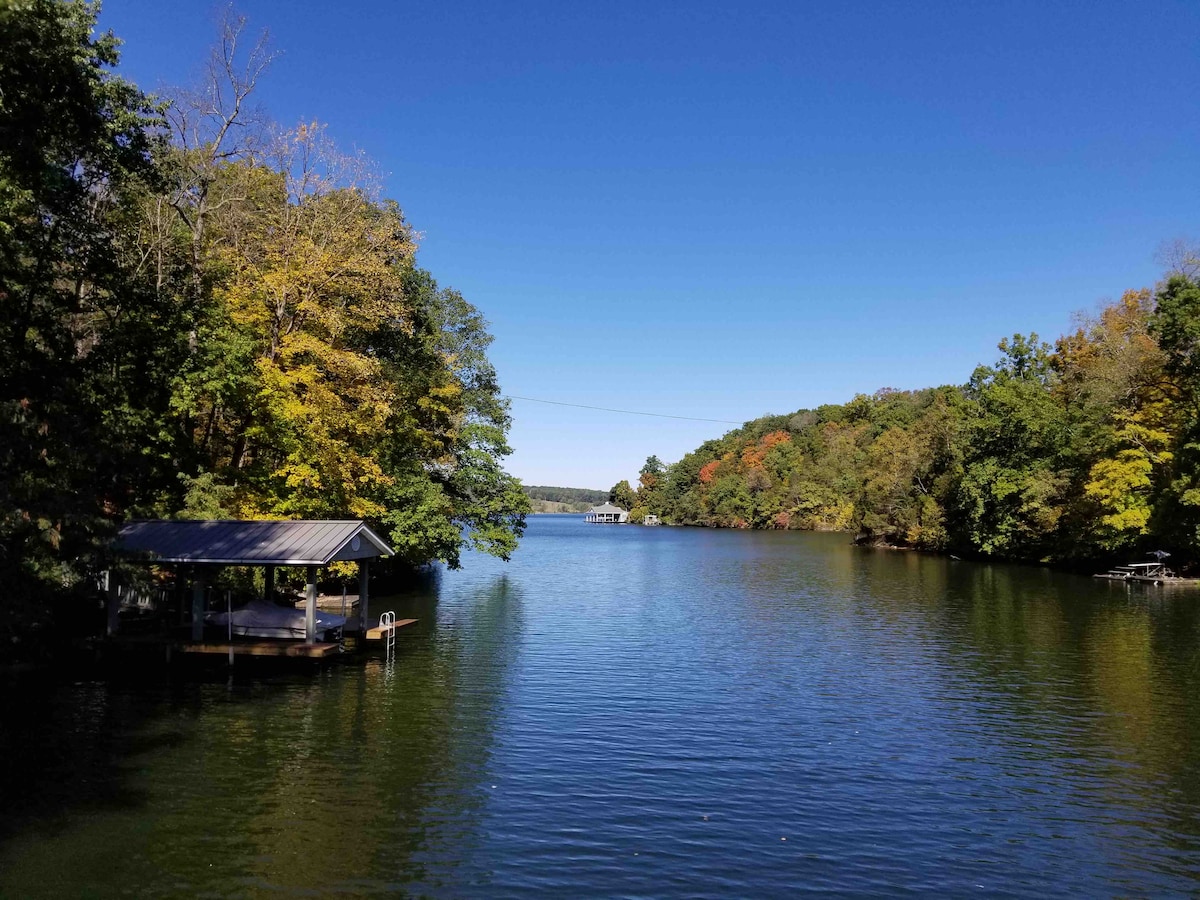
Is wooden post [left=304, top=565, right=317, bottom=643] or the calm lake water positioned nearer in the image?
the calm lake water

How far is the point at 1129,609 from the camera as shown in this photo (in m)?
38.7

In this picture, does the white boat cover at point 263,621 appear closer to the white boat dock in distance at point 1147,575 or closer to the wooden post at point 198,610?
the wooden post at point 198,610

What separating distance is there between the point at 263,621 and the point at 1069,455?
60.4 m

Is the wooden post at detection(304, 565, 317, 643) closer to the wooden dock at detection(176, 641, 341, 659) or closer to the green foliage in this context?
→ the wooden dock at detection(176, 641, 341, 659)

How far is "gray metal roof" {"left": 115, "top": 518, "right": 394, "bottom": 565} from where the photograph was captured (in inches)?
913

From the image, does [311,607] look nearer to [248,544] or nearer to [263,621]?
[263,621]

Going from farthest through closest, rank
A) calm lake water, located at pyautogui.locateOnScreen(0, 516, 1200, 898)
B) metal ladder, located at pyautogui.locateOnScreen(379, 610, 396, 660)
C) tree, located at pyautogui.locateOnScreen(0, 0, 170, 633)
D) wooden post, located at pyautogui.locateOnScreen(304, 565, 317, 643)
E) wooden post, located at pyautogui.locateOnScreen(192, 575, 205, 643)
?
metal ladder, located at pyautogui.locateOnScreen(379, 610, 396, 660)
wooden post, located at pyautogui.locateOnScreen(192, 575, 205, 643)
wooden post, located at pyautogui.locateOnScreen(304, 565, 317, 643)
tree, located at pyautogui.locateOnScreen(0, 0, 170, 633)
calm lake water, located at pyautogui.locateOnScreen(0, 516, 1200, 898)

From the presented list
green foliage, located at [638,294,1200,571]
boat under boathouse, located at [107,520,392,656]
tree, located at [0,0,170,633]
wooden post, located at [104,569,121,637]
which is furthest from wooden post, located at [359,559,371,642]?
green foliage, located at [638,294,1200,571]

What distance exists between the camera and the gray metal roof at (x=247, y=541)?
76.1ft

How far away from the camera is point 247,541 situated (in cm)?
2434

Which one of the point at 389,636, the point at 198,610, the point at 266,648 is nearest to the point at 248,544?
the point at 198,610

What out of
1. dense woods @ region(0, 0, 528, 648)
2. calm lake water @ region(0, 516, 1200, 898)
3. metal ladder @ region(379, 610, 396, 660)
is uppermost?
dense woods @ region(0, 0, 528, 648)

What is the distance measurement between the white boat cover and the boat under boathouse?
12.8 inches

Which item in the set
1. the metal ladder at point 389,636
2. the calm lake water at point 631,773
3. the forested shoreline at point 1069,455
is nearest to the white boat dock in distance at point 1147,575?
the forested shoreline at point 1069,455
